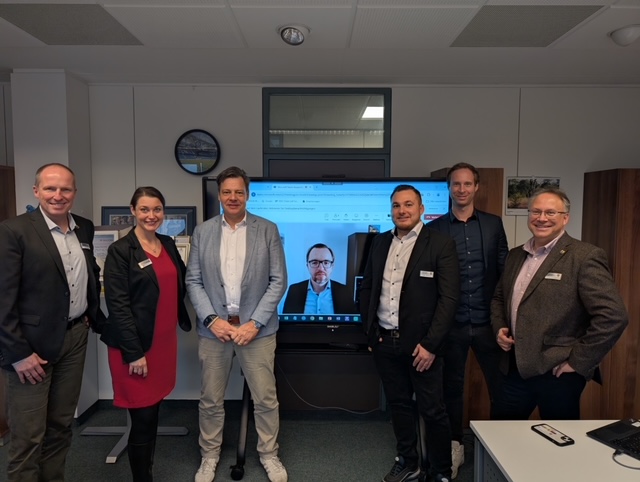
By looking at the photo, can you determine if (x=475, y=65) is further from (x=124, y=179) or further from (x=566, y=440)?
(x=124, y=179)

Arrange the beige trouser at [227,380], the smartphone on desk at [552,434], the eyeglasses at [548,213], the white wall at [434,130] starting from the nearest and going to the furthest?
the smartphone on desk at [552,434] → the eyeglasses at [548,213] → the beige trouser at [227,380] → the white wall at [434,130]

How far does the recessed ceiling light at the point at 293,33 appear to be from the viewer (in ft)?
7.34

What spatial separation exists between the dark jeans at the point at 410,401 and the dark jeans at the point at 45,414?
1531mm

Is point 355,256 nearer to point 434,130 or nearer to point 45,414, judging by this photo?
point 434,130

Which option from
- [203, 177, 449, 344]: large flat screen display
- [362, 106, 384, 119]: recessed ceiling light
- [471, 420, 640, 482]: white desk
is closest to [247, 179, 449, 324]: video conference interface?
[203, 177, 449, 344]: large flat screen display

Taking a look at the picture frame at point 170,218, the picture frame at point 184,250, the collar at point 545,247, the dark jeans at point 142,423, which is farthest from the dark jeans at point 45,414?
the collar at point 545,247

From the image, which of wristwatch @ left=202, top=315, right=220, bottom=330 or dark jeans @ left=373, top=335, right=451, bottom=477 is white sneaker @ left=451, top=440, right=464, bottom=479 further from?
wristwatch @ left=202, top=315, right=220, bottom=330

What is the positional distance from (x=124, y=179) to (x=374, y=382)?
2512mm

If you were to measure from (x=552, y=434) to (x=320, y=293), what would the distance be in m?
1.58

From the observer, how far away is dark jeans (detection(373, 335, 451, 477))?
2.21 m

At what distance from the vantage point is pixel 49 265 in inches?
75.0

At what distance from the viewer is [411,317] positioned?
215cm

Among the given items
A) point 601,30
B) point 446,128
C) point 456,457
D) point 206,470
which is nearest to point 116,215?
point 206,470

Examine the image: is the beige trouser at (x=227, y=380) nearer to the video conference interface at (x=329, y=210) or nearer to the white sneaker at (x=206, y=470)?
the white sneaker at (x=206, y=470)
